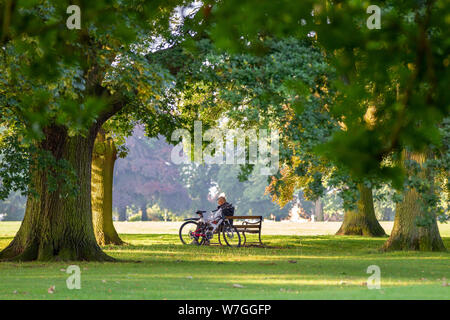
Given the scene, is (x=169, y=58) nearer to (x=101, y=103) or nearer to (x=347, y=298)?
(x=347, y=298)

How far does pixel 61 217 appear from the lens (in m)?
17.3

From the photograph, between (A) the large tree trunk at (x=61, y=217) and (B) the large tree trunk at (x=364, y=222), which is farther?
(B) the large tree trunk at (x=364, y=222)

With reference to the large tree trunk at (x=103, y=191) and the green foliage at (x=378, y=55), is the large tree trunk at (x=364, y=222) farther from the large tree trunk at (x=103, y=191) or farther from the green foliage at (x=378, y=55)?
the green foliage at (x=378, y=55)

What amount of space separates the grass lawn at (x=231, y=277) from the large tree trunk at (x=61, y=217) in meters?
0.86

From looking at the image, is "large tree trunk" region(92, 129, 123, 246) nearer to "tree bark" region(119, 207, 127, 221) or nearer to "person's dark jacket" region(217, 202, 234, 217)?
"person's dark jacket" region(217, 202, 234, 217)

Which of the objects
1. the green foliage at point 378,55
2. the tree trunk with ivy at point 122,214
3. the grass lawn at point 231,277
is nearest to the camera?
the green foliage at point 378,55

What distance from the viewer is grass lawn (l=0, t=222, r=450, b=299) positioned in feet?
33.0

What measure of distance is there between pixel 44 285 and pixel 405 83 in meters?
9.32

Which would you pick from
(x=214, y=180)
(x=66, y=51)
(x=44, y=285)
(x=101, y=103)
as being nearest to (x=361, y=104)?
(x=101, y=103)

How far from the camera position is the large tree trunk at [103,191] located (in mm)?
24500

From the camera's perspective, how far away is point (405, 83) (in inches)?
115

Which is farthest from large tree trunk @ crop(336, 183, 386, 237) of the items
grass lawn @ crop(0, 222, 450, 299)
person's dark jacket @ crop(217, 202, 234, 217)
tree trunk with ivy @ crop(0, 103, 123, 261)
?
tree trunk with ivy @ crop(0, 103, 123, 261)

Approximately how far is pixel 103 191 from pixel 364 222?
15.6m

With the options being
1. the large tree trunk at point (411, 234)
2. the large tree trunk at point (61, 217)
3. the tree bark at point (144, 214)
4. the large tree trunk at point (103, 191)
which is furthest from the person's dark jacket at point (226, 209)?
the tree bark at point (144, 214)
